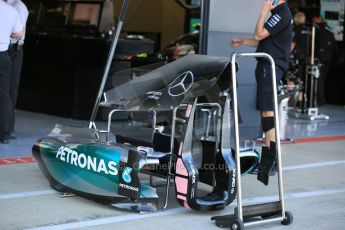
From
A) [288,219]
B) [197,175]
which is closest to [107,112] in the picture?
[197,175]

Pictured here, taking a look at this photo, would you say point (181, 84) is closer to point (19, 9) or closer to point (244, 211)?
point (244, 211)

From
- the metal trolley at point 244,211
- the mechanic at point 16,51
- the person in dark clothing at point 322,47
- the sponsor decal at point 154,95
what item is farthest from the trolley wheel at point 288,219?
the person in dark clothing at point 322,47

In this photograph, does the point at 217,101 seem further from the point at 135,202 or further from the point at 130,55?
the point at 130,55

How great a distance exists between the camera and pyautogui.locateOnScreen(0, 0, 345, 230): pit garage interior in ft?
19.2

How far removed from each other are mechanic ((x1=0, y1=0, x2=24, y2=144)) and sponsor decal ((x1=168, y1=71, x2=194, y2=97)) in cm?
298

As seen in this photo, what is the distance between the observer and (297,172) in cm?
789

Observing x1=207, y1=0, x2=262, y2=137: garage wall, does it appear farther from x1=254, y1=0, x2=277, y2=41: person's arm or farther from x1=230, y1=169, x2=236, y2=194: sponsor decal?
x1=230, y1=169, x2=236, y2=194: sponsor decal

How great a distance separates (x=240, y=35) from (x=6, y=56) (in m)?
3.18

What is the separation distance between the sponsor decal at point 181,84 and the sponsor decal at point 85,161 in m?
0.79

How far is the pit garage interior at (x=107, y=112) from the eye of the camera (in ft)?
19.2

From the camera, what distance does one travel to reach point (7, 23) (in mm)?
8305

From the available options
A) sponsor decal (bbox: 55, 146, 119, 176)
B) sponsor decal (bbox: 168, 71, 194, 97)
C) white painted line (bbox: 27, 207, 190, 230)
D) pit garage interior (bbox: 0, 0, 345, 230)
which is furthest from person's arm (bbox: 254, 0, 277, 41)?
sponsor decal (bbox: 55, 146, 119, 176)

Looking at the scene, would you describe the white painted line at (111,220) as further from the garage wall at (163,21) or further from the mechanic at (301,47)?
the garage wall at (163,21)

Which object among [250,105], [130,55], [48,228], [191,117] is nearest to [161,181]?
[191,117]
